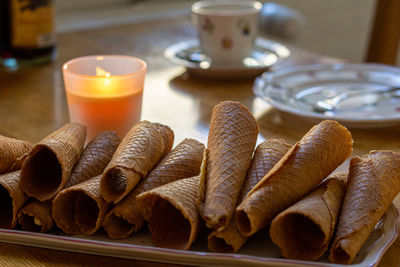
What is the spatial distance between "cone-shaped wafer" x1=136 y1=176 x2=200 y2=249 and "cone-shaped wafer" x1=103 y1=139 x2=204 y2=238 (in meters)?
0.02

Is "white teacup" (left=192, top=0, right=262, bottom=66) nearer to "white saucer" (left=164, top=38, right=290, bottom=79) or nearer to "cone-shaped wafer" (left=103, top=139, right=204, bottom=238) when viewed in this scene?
"white saucer" (left=164, top=38, right=290, bottom=79)

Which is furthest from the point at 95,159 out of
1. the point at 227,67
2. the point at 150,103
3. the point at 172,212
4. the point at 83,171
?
the point at 227,67

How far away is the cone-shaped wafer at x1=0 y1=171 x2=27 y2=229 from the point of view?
57 centimetres

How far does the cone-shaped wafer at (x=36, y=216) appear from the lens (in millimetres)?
570

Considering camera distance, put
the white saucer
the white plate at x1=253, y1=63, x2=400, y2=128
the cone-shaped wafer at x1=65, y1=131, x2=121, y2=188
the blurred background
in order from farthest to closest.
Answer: the blurred background, the white saucer, the white plate at x1=253, y1=63, x2=400, y2=128, the cone-shaped wafer at x1=65, y1=131, x2=121, y2=188

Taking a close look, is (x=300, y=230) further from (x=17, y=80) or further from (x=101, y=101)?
(x=17, y=80)

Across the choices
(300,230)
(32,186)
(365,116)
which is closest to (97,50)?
(365,116)

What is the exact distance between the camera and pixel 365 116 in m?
0.92

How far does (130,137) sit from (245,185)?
0.15 meters

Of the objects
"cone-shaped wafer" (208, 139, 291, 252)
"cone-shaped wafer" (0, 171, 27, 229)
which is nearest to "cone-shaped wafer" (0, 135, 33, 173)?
"cone-shaped wafer" (0, 171, 27, 229)

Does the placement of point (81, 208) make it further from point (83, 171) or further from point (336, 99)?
point (336, 99)

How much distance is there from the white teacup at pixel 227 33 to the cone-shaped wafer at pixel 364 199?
602 millimetres

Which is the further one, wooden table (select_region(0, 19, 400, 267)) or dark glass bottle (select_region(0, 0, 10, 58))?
dark glass bottle (select_region(0, 0, 10, 58))

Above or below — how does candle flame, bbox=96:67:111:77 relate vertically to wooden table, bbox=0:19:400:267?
Result: above
